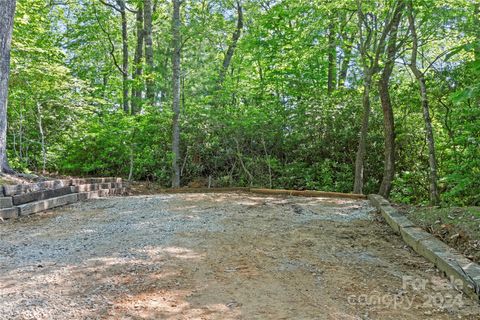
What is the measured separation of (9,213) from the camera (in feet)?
15.4

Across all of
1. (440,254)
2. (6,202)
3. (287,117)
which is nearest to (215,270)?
(440,254)

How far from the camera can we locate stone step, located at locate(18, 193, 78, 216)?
4.88 metres

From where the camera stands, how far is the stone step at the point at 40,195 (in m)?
4.98

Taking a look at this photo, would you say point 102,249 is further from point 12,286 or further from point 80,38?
point 80,38

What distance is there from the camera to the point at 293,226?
14.6 ft

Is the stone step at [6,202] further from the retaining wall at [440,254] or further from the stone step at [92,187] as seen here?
the retaining wall at [440,254]

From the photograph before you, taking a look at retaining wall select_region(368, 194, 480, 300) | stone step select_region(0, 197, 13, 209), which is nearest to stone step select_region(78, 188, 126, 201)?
stone step select_region(0, 197, 13, 209)

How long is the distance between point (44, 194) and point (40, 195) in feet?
0.33

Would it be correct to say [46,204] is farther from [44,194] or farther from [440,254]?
[440,254]

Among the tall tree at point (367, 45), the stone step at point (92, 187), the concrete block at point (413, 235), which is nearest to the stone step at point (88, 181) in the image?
the stone step at point (92, 187)

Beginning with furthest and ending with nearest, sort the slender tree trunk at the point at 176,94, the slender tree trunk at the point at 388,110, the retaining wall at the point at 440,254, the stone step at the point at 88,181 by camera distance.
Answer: the slender tree trunk at the point at 176,94, the slender tree trunk at the point at 388,110, the stone step at the point at 88,181, the retaining wall at the point at 440,254

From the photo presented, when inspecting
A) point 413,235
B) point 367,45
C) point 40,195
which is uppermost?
point 367,45

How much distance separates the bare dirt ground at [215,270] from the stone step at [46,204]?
20 cm

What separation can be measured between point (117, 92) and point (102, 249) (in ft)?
38.6
